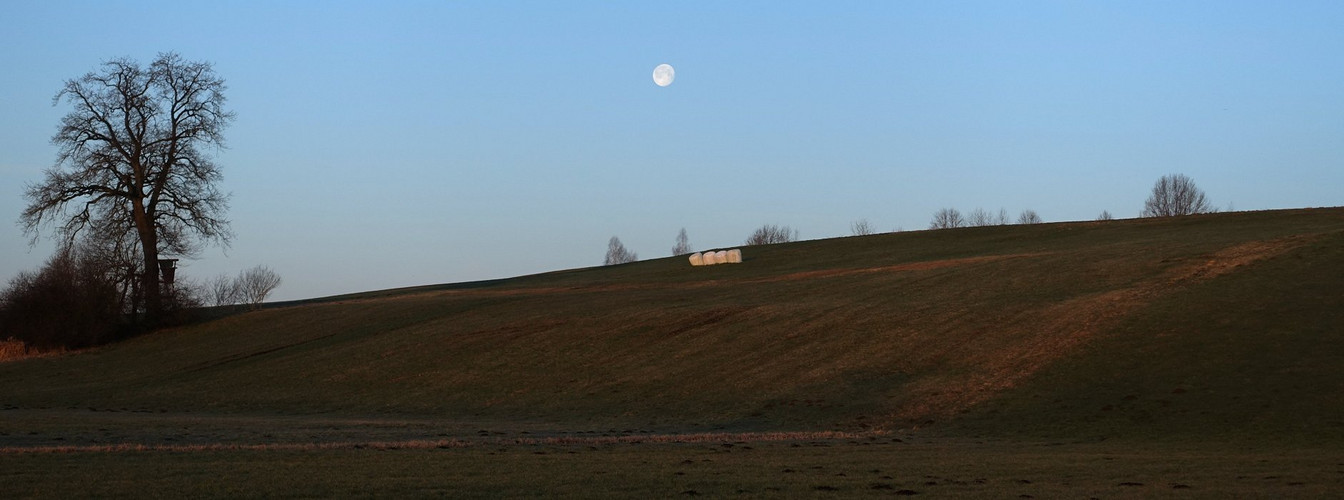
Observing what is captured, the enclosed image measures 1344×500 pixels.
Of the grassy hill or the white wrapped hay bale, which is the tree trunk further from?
the white wrapped hay bale

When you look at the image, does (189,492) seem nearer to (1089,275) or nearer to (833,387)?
(833,387)

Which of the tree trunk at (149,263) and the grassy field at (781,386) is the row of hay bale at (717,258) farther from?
the tree trunk at (149,263)

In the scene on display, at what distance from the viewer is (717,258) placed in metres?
71.2

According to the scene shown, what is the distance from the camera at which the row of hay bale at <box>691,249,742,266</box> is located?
232 ft

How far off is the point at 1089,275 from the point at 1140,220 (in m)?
26.3

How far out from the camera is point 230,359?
51.2 meters

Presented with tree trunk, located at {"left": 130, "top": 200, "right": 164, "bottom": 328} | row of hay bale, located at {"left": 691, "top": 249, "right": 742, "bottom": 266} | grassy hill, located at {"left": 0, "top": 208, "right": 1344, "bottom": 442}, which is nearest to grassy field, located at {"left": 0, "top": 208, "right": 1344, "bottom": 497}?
grassy hill, located at {"left": 0, "top": 208, "right": 1344, "bottom": 442}

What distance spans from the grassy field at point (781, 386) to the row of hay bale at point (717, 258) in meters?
7.96

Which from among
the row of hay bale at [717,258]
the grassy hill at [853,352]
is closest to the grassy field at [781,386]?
Result: the grassy hill at [853,352]

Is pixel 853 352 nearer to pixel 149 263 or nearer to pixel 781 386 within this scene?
pixel 781 386

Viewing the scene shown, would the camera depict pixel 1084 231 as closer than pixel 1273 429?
No

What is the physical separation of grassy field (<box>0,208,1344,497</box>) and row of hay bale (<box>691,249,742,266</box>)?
313 inches

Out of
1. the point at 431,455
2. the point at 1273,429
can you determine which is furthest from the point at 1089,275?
the point at 431,455

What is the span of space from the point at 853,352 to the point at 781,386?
12.6ft
